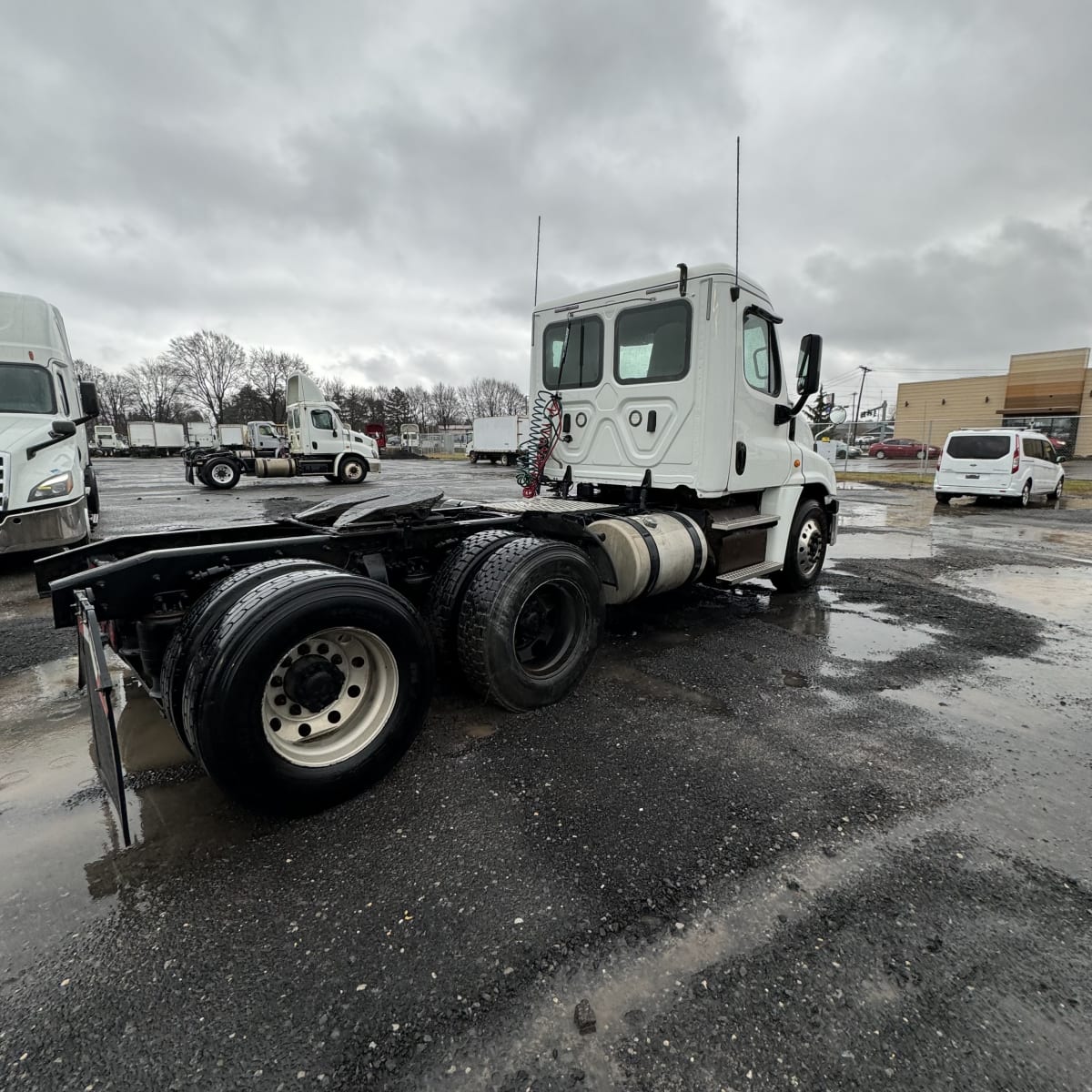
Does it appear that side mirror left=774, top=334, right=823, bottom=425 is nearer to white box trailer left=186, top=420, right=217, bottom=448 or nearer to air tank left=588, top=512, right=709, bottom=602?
air tank left=588, top=512, right=709, bottom=602

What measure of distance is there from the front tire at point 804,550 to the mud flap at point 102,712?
591cm

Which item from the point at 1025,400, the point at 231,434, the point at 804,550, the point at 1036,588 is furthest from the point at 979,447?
the point at 231,434

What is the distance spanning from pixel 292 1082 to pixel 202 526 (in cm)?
321

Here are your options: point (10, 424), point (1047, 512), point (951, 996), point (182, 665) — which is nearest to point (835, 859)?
point (951, 996)

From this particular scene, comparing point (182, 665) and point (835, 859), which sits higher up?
point (182, 665)

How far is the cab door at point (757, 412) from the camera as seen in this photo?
17.2 feet

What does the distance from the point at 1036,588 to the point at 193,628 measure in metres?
8.68

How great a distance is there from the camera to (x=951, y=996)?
5.84 feet

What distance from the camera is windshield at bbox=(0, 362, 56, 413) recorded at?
7.65 m

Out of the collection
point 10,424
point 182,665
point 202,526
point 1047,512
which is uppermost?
point 10,424

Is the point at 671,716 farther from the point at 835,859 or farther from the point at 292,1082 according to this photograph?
the point at 292,1082

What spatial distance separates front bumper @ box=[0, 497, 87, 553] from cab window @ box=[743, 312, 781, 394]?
24.7ft

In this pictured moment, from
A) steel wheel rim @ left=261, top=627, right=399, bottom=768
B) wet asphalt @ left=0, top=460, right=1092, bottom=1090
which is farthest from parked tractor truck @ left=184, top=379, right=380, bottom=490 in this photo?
steel wheel rim @ left=261, top=627, right=399, bottom=768

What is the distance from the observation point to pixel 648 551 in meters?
4.71
